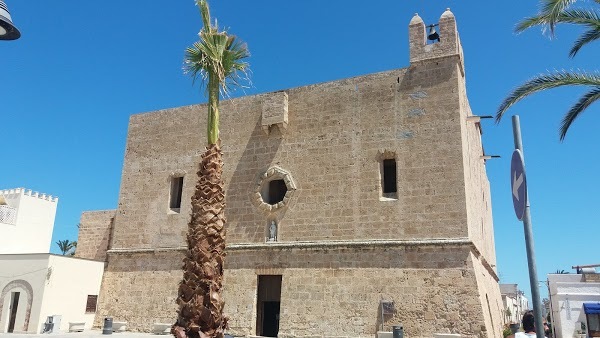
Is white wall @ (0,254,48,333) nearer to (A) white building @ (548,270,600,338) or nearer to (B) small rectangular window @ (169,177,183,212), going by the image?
(B) small rectangular window @ (169,177,183,212)

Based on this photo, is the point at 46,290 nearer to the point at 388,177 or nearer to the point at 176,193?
the point at 176,193

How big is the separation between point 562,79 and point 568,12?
1.11m

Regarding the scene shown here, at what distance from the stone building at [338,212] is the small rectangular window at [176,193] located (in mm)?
42

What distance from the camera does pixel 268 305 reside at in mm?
13250

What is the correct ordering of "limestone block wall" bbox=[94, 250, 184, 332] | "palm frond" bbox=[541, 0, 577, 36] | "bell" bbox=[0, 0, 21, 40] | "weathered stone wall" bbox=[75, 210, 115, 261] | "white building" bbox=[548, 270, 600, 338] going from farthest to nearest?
1. "white building" bbox=[548, 270, 600, 338]
2. "weathered stone wall" bbox=[75, 210, 115, 261]
3. "limestone block wall" bbox=[94, 250, 184, 332]
4. "palm frond" bbox=[541, 0, 577, 36]
5. "bell" bbox=[0, 0, 21, 40]

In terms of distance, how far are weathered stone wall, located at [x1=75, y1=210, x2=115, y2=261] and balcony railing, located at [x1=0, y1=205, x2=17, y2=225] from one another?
4.84 meters

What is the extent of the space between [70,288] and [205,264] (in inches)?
373

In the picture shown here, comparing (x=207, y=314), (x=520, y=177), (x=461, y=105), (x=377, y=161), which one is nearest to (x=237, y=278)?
(x=377, y=161)

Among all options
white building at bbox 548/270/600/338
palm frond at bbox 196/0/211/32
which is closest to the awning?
white building at bbox 548/270/600/338

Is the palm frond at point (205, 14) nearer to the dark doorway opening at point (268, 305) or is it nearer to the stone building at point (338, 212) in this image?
the stone building at point (338, 212)

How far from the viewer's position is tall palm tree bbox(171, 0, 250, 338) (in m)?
7.46

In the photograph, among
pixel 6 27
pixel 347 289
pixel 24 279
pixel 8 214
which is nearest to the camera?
pixel 6 27

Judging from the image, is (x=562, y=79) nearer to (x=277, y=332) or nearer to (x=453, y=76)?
(x=453, y=76)

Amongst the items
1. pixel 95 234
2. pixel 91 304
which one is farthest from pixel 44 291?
pixel 95 234
